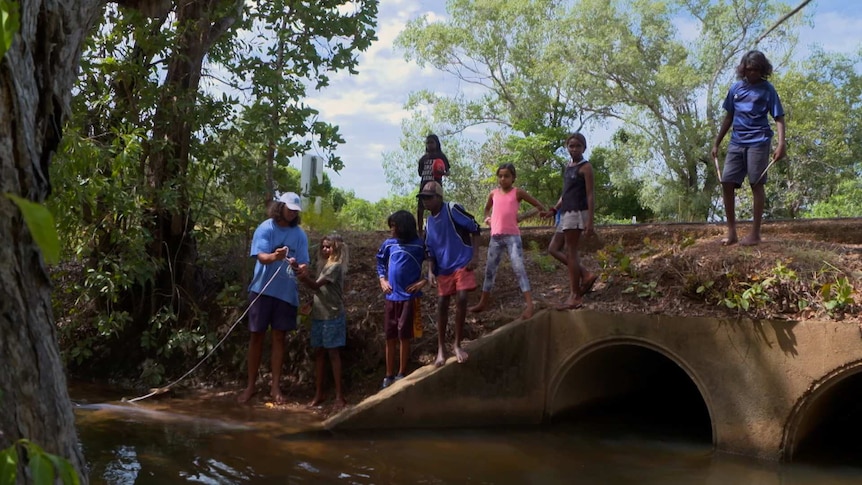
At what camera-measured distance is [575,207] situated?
777 cm

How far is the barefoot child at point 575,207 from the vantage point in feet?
25.1

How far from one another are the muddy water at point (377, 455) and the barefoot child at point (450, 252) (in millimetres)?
1091

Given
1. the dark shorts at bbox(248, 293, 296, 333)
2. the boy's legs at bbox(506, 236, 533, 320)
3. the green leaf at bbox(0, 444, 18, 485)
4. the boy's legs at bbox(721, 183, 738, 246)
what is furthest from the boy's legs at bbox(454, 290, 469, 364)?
the green leaf at bbox(0, 444, 18, 485)

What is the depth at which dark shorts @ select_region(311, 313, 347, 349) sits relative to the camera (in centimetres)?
805

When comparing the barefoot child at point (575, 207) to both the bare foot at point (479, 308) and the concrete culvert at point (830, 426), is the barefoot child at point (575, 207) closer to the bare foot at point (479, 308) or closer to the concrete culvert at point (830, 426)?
the bare foot at point (479, 308)

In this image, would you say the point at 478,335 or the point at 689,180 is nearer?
the point at 478,335

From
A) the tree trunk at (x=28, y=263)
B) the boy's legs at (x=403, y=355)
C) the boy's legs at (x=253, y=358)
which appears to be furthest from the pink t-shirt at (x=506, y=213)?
the tree trunk at (x=28, y=263)

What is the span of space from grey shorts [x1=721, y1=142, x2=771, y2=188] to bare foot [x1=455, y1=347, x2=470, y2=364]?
3.12 metres

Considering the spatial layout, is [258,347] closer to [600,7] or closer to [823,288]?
[823,288]

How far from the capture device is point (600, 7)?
29.0 metres

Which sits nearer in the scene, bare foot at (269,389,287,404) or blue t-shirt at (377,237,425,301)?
blue t-shirt at (377,237,425,301)

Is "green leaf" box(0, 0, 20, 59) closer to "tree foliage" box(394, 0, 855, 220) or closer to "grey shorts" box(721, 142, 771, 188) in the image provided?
"grey shorts" box(721, 142, 771, 188)

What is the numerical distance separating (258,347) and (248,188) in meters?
2.10

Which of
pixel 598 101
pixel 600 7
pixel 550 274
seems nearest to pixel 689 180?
pixel 598 101
